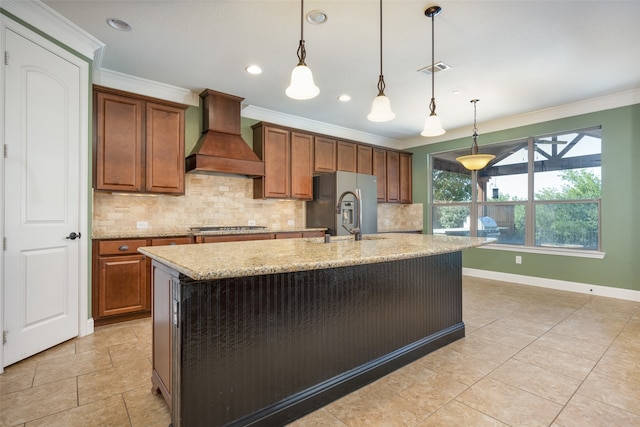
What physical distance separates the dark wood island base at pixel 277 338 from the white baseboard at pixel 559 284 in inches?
134

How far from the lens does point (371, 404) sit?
5.84ft

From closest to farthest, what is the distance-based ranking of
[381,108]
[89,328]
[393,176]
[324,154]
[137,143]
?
[381,108] < [89,328] < [137,143] < [324,154] < [393,176]

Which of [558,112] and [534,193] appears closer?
[558,112]

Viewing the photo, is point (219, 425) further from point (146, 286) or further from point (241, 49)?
point (241, 49)

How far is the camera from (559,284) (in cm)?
451

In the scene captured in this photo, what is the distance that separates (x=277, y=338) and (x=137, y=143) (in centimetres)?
283

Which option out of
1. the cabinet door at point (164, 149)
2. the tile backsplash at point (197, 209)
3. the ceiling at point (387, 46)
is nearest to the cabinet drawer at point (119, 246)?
the tile backsplash at point (197, 209)

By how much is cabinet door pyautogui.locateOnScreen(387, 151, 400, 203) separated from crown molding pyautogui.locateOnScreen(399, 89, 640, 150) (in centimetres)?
86

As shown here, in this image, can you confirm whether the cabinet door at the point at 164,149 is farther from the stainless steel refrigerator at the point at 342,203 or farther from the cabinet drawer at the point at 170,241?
the stainless steel refrigerator at the point at 342,203

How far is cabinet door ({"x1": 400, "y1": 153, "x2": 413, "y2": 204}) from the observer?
20.5 feet

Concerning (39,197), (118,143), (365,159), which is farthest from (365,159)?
(39,197)

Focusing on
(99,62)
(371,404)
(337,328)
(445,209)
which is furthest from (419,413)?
(445,209)

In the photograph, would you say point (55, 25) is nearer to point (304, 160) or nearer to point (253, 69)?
point (253, 69)

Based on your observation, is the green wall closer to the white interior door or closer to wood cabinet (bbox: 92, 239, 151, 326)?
wood cabinet (bbox: 92, 239, 151, 326)
